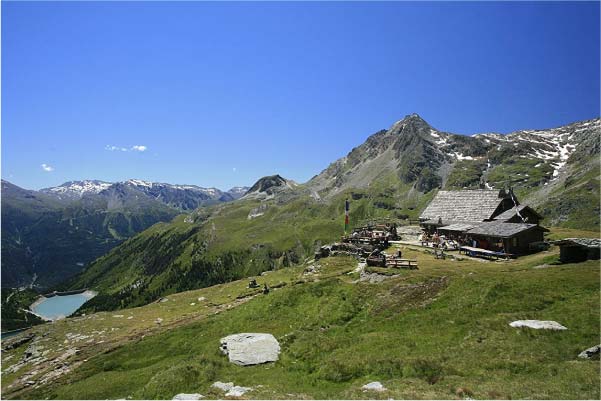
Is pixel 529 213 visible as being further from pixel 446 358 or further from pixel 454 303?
pixel 446 358

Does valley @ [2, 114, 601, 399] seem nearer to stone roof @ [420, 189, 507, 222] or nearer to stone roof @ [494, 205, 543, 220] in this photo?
stone roof @ [494, 205, 543, 220]

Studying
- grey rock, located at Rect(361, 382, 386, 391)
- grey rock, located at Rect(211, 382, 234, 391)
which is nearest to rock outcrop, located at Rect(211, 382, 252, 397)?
grey rock, located at Rect(211, 382, 234, 391)

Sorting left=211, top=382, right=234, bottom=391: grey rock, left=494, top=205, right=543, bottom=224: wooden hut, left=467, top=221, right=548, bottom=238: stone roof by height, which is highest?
left=494, top=205, right=543, bottom=224: wooden hut

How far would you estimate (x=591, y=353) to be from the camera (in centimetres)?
2195

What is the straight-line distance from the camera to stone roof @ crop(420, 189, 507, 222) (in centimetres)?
7631

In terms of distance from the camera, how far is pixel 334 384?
24.5 metres

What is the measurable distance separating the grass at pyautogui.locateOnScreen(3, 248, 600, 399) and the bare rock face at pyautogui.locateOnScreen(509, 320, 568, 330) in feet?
2.41

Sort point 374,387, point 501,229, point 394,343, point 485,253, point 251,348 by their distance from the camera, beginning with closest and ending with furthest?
point 374,387 < point 394,343 < point 251,348 < point 485,253 < point 501,229

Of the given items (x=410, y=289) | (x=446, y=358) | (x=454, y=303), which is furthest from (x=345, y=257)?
(x=446, y=358)

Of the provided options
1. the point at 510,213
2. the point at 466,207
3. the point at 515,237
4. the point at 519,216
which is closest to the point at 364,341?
the point at 515,237

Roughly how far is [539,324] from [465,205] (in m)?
59.3

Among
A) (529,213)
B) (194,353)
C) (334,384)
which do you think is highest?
(529,213)

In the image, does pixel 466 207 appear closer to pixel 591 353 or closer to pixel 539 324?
pixel 539 324

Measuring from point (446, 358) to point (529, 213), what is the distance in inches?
2333
